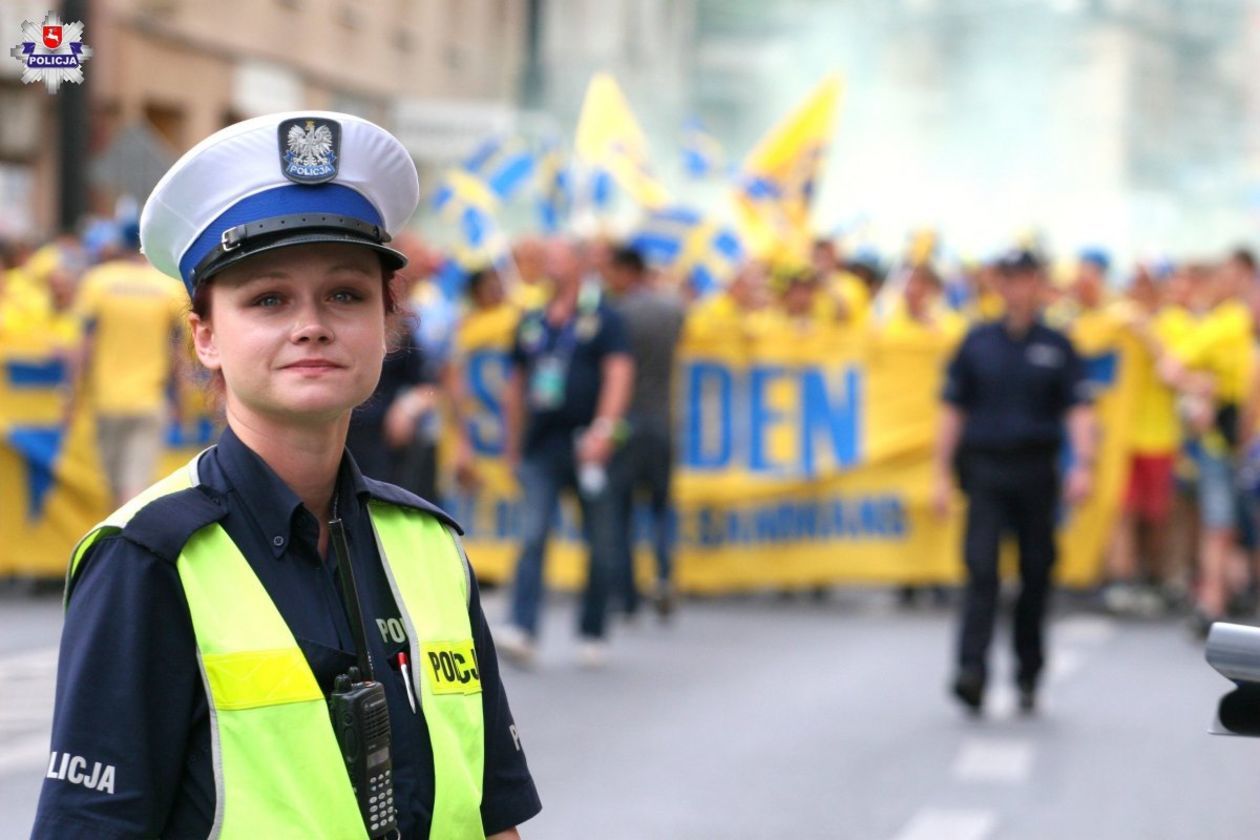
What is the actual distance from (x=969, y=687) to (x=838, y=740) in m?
0.84

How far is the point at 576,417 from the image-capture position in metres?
11.4

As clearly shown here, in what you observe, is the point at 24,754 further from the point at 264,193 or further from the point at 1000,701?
the point at 264,193

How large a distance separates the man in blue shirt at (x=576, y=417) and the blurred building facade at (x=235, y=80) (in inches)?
142

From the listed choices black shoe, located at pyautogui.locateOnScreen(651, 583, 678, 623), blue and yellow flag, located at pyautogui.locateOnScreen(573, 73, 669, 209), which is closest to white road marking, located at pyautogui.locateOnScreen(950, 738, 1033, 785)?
black shoe, located at pyautogui.locateOnScreen(651, 583, 678, 623)

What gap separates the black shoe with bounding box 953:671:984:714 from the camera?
9.68 metres

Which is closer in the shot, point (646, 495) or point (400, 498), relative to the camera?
point (400, 498)

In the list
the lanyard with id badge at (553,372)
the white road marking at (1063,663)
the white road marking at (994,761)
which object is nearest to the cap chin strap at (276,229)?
the white road marking at (994,761)

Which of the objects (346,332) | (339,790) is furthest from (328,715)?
(346,332)

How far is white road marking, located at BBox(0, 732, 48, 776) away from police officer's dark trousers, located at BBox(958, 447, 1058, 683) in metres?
3.68

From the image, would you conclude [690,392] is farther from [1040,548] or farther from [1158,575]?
[1040,548]

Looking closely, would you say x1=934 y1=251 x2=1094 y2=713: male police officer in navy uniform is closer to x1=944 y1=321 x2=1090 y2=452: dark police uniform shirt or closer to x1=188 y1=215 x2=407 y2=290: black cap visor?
x1=944 y1=321 x2=1090 y2=452: dark police uniform shirt

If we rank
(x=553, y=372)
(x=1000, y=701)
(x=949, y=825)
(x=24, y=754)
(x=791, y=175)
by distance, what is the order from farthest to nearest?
(x=791, y=175)
(x=553, y=372)
(x=1000, y=701)
(x=24, y=754)
(x=949, y=825)

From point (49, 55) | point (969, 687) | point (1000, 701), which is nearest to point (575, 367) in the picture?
point (1000, 701)

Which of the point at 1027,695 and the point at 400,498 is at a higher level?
the point at 400,498
